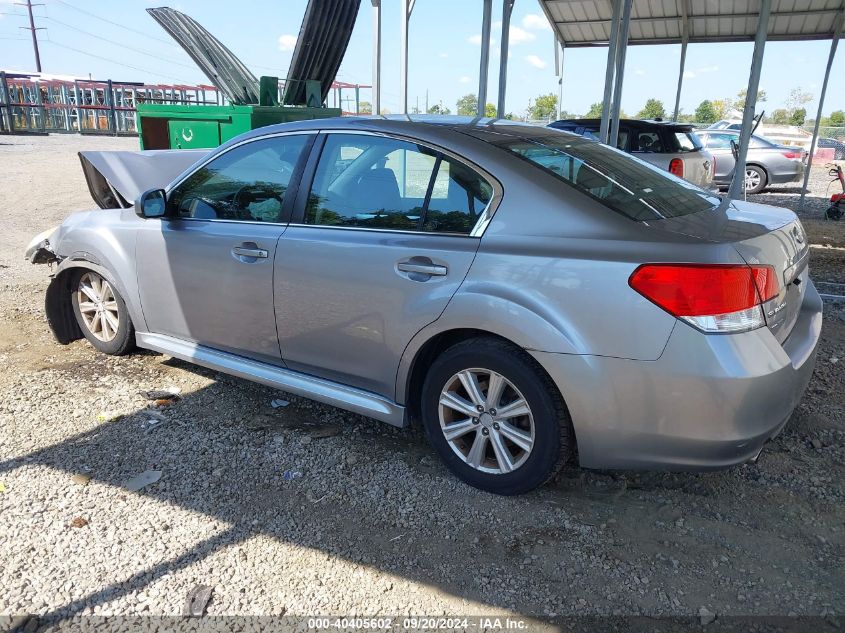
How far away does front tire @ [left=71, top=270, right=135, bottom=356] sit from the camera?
14.5 ft

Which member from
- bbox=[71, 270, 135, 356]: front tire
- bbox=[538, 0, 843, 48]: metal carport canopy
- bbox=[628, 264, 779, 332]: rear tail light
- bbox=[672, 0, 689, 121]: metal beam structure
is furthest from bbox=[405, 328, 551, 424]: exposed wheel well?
bbox=[672, 0, 689, 121]: metal beam structure

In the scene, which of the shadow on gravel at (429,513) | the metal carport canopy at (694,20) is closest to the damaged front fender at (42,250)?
the shadow on gravel at (429,513)

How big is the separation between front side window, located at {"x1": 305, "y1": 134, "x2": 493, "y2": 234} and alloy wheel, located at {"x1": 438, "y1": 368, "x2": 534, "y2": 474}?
2.25 feet

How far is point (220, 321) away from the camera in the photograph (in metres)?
3.73

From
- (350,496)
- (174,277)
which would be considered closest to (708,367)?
(350,496)

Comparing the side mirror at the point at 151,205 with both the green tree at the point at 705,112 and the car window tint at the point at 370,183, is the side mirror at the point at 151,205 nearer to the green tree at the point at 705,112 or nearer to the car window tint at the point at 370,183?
the car window tint at the point at 370,183

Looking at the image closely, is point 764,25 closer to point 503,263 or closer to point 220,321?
point 503,263

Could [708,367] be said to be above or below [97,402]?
above

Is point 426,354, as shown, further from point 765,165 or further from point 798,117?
point 798,117

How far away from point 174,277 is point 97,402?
910 millimetres

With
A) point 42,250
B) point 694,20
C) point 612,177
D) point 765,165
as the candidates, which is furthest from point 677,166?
point 42,250

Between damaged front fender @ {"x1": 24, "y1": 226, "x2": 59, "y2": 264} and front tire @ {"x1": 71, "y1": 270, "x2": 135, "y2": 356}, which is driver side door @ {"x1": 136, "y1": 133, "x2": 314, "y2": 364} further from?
damaged front fender @ {"x1": 24, "y1": 226, "x2": 59, "y2": 264}

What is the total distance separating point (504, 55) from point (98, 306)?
8.04 metres

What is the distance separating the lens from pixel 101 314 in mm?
4570
